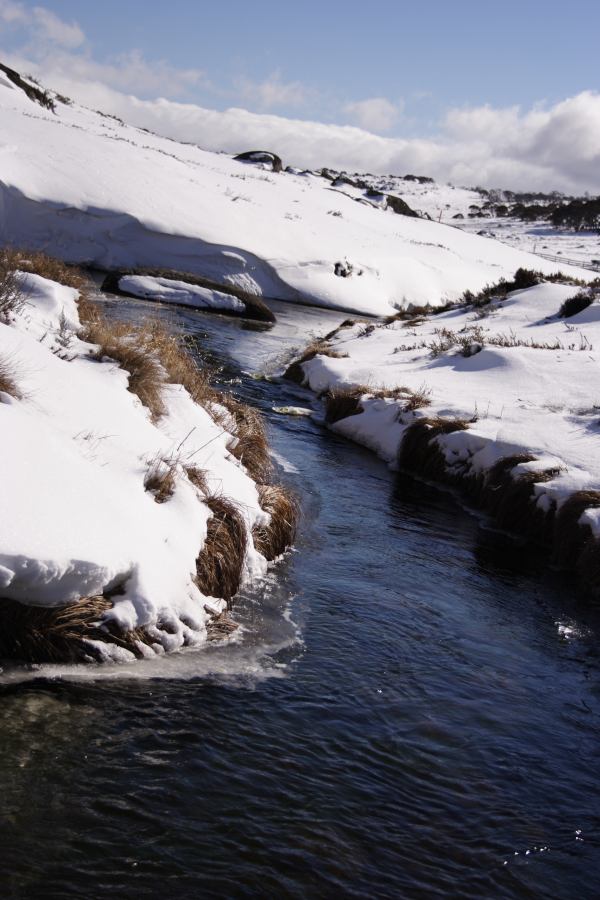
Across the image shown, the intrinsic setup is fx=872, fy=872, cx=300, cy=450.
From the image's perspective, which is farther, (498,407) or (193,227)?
(193,227)

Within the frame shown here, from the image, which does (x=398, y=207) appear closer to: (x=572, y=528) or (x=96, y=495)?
(x=572, y=528)

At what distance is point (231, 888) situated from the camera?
3.92 meters

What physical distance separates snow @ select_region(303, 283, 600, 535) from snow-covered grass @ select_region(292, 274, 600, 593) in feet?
0.07

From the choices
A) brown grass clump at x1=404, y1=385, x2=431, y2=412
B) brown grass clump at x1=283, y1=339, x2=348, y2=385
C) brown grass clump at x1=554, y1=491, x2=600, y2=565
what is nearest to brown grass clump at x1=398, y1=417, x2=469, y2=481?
brown grass clump at x1=404, y1=385, x2=431, y2=412

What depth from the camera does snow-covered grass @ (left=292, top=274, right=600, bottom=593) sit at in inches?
412

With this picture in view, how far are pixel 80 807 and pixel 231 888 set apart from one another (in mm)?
844

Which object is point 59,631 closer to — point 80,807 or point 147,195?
point 80,807

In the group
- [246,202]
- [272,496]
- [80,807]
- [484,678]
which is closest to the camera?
[80,807]

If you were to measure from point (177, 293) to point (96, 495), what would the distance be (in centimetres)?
1900

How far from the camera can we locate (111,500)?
6293 millimetres

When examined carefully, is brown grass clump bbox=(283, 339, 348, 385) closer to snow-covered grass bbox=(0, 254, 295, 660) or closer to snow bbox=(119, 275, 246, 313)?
snow bbox=(119, 275, 246, 313)

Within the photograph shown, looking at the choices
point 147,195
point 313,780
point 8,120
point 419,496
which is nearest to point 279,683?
point 313,780

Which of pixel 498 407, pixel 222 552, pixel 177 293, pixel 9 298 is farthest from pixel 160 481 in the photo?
pixel 177 293

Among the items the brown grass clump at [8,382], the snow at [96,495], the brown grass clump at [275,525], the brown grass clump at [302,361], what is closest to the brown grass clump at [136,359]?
the snow at [96,495]
